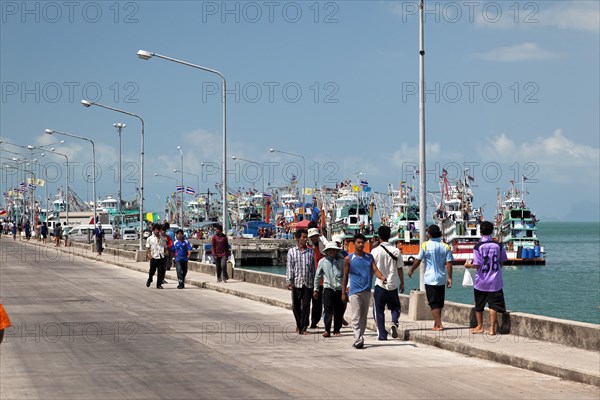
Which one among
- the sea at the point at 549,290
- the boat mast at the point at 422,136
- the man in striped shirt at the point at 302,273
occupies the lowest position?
the sea at the point at 549,290

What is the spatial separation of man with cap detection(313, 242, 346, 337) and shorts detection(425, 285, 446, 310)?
59.5 inches

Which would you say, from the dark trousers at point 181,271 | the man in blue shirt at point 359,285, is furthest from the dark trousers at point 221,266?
the man in blue shirt at point 359,285

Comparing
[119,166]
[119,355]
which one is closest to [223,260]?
[119,355]

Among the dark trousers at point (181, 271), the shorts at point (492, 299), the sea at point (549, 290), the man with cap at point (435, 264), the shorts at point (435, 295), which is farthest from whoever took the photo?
the sea at point (549, 290)

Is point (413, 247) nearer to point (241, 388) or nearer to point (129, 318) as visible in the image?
point (129, 318)

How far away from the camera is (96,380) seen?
11.5 m

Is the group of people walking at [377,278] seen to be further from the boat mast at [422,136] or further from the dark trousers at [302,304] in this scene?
the boat mast at [422,136]

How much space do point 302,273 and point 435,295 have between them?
238 cm

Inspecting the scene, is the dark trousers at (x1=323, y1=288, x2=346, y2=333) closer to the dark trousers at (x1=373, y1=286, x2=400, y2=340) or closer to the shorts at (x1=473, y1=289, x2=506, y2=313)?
the dark trousers at (x1=373, y1=286, x2=400, y2=340)

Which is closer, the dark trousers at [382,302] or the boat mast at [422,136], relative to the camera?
the dark trousers at [382,302]

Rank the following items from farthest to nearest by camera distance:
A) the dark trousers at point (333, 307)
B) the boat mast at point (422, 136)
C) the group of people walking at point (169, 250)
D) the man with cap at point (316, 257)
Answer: the group of people walking at point (169, 250), the boat mast at point (422, 136), the man with cap at point (316, 257), the dark trousers at point (333, 307)

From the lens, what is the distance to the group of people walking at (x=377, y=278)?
1532 cm

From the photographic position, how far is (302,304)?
55.9 feet

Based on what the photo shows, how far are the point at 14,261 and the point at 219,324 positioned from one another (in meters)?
32.2
